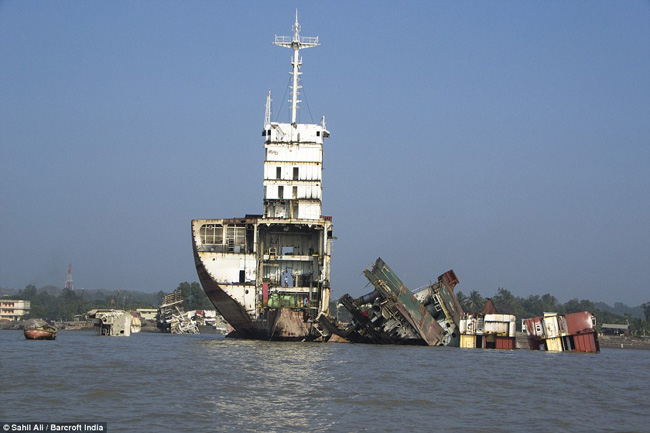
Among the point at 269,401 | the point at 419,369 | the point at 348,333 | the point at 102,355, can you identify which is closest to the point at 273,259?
the point at 348,333

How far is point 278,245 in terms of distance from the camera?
56.8 metres

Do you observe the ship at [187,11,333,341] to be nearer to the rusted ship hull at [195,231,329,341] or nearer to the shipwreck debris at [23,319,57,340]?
the rusted ship hull at [195,231,329,341]

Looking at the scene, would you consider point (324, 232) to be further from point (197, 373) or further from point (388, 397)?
point (388, 397)

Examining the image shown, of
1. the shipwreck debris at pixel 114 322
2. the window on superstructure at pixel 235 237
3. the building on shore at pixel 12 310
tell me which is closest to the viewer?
the window on superstructure at pixel 235 237

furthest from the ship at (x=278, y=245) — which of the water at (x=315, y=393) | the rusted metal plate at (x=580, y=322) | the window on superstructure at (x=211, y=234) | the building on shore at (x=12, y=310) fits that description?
the building on shore at (x=12, y=310)

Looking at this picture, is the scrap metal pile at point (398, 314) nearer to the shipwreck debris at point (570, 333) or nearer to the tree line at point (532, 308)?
the shipwreck debris at point (570, 333)

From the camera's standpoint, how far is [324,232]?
5403cm

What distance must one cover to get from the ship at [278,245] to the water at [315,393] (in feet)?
36.2

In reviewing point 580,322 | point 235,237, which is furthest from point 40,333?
point 580,322

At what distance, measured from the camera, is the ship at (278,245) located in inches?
2048

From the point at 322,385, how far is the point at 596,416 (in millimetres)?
9579

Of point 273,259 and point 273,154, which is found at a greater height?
point 273,154

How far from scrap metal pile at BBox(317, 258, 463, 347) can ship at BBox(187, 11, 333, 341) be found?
2.22 meters

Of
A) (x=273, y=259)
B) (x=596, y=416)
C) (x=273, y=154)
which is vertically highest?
(x=273, y=154)
